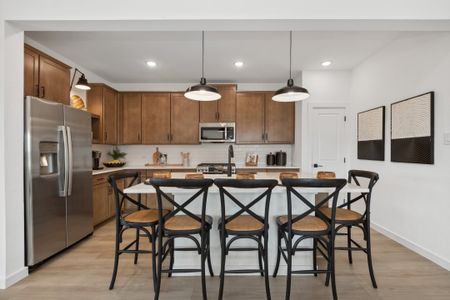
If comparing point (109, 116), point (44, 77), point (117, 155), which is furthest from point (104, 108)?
point (44, 77)

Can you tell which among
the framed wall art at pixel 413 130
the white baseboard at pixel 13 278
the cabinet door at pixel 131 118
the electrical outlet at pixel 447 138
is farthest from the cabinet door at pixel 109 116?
the electrical outlet at pixel 447 138

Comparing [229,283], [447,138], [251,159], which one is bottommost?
[229,283]

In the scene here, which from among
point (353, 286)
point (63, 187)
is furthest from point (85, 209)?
point (353, 286)

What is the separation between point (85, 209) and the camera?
10.7 feet

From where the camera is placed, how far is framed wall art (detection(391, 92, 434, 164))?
8.86 ft

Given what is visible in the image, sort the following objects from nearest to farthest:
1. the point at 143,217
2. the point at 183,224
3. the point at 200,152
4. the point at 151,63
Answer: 1. the point at 183,224
2. the point at 143,217
3. the point at 151,63
4. the point at 200,152

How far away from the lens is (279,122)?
4.92 m

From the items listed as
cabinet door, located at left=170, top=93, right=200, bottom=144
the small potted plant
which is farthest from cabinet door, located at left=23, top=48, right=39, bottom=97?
cabinet door, located at left=170, top=93, right=200, bottom=144

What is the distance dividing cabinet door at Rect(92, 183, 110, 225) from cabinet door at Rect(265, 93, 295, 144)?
10.2 feet

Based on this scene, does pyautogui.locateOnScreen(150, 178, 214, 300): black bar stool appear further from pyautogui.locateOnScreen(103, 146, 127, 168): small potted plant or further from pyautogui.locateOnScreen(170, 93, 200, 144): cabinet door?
pyautogui.locateOnScreen(103, 146, 127, 168): small potted plant

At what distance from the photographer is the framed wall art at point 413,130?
2.70 metres

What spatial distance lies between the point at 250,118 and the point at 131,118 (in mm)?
A: 2449

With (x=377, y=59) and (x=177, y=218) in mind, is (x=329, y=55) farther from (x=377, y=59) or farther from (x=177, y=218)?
(x=177, y=218)

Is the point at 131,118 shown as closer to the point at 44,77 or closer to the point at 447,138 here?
the point at 44,77
